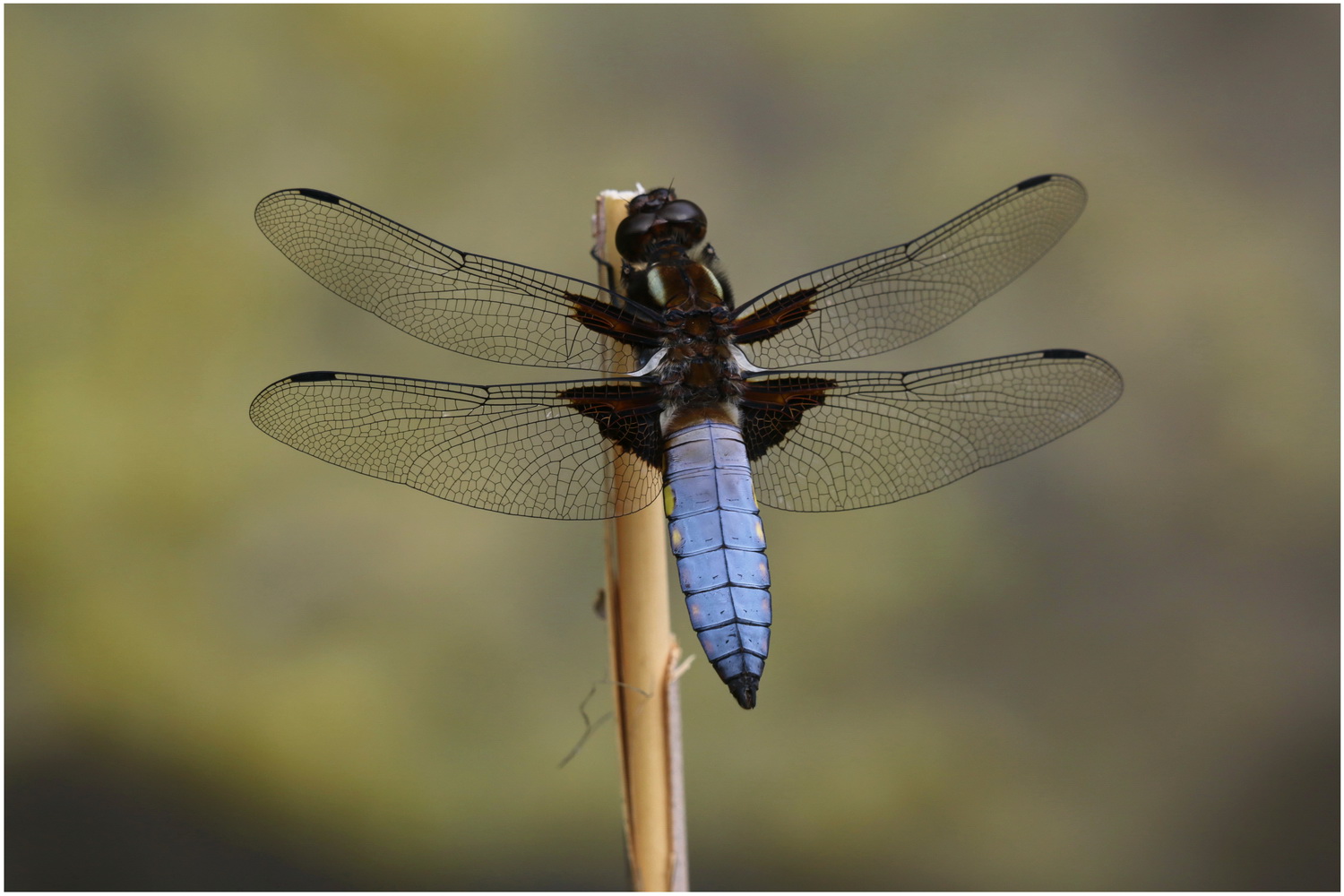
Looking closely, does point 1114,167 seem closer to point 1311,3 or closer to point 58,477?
point 1311,3

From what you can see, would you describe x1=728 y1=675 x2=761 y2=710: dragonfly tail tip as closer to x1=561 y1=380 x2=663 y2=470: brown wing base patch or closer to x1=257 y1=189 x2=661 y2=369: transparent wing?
x1=561 y1=380 x2=663 y2=470: brown wing base patch

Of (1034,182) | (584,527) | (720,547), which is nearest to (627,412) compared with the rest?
(720,547)

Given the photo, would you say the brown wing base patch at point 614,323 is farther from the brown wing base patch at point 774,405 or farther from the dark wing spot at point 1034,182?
the dark wing spot at point 1034,182

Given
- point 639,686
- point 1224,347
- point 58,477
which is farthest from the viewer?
point 1224,347

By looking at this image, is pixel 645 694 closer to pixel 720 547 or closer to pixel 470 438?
pixel 720 547

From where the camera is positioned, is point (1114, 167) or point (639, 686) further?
point (1114, 167)

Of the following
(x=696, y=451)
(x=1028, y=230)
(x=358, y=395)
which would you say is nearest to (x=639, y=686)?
(x=696, y=451)

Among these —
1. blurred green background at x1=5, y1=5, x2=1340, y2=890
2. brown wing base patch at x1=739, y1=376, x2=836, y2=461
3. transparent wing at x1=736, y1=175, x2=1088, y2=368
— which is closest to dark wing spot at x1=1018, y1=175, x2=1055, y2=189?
transparent wing at x1=736, y1=175, x2=1088, y2=368
